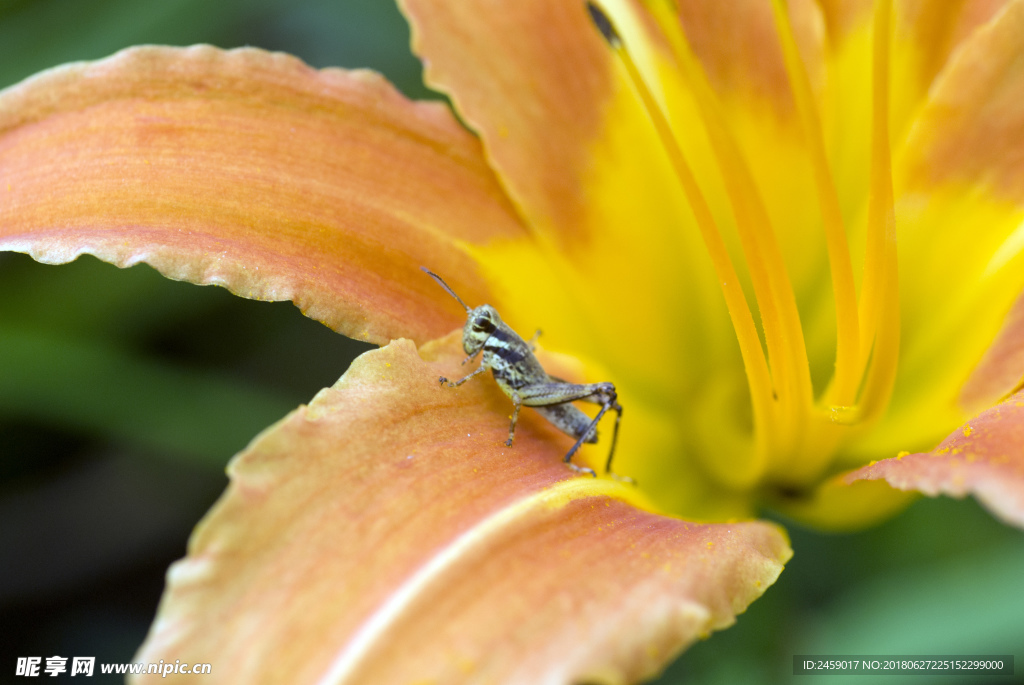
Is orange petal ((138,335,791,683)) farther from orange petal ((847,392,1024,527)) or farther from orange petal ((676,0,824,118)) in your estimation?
orange petal ((676,0,824,118))

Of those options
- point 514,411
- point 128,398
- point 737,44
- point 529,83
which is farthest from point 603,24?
point 128,398

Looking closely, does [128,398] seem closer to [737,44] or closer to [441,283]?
[441,283]

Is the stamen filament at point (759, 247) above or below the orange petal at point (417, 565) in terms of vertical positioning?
above

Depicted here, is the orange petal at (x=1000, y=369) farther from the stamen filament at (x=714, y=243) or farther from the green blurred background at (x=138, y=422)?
the green blurred background at (x=138, y=422)

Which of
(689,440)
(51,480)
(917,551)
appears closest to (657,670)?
(689,440)

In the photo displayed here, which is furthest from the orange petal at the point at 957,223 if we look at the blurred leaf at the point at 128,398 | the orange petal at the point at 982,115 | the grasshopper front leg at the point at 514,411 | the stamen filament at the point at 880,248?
the blurred leaf at the point at 128,398

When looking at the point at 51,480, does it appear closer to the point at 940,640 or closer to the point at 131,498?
the point at 131,498
